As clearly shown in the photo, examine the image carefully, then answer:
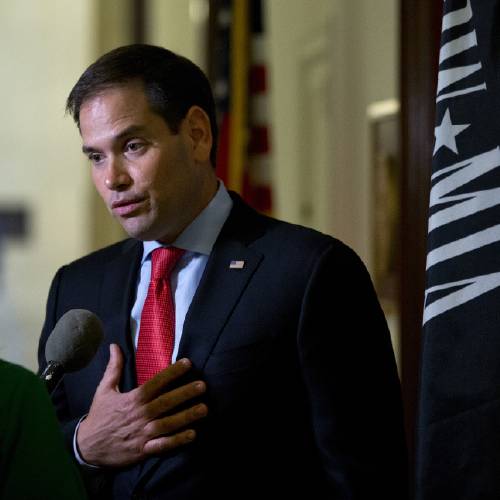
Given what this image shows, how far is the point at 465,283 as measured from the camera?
78.4 inches

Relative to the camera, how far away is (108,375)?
6.47 ft

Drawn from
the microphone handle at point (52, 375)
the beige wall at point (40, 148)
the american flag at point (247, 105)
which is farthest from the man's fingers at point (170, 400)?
the beige wall at point (40, 148)

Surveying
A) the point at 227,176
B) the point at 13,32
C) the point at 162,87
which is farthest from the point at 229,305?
the point at 13,32

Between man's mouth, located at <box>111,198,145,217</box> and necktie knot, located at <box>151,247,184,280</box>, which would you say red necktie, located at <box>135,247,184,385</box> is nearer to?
necktie knot, located at <box>151,247,184,280</box>

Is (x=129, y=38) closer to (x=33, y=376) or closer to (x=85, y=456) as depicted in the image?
(x=85, y=456)

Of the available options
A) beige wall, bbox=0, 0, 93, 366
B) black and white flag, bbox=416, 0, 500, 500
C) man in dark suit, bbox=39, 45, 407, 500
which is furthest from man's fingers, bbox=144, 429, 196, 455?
beige wall, bbox=0, 0, 93, 366

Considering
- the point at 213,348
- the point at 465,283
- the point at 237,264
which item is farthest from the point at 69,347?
the point at 465,283

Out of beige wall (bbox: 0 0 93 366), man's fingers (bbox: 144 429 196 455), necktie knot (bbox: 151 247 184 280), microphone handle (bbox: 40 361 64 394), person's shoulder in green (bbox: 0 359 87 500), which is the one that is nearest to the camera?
person's shoulder in green (bbox: 0 359 87 500)

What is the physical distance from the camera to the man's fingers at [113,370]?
1.96m

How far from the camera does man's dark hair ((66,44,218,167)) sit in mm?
2051

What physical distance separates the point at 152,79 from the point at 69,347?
604 mm

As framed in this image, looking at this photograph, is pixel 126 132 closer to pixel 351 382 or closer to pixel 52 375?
pixel 52 375

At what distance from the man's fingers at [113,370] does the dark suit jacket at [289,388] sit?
2 cm

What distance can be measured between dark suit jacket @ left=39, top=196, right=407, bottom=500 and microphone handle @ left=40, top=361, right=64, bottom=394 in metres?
0.28
